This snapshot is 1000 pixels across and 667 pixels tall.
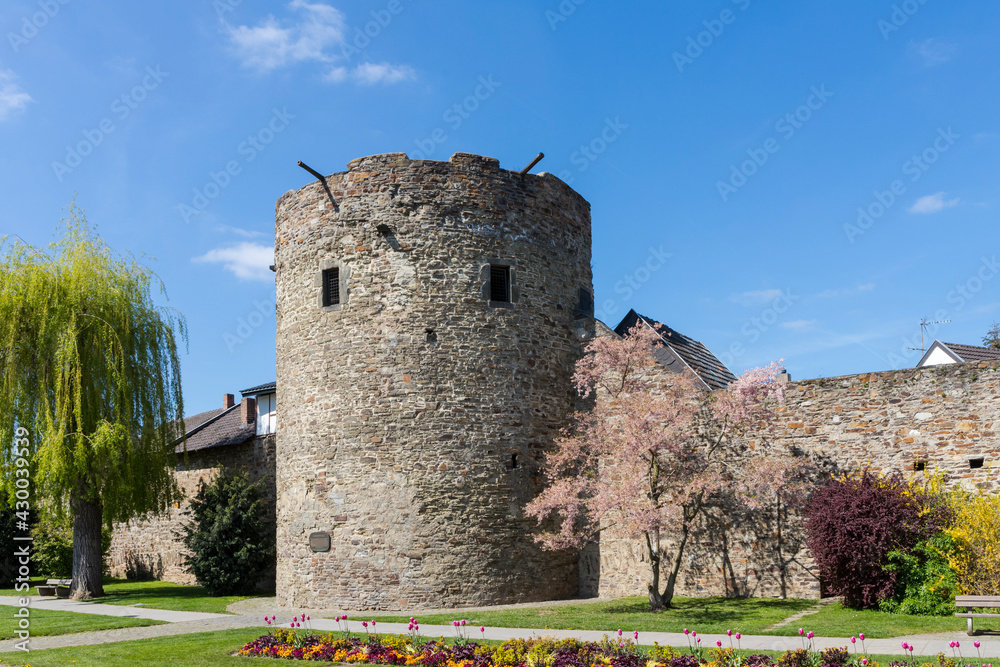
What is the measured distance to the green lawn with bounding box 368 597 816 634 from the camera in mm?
11664

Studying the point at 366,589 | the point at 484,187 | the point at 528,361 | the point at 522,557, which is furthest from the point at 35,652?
the point at 484,187

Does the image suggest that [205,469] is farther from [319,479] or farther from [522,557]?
[522,557]

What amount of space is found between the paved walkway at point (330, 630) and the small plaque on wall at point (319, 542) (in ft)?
3.70

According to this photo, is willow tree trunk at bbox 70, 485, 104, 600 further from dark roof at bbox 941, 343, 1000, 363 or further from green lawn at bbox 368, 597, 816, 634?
dark roof at bbox 941, 343, 1000, 363

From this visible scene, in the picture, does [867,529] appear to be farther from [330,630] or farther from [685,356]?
[330,630]

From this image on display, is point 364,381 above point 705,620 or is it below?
above

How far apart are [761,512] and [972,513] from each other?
338 centimetres

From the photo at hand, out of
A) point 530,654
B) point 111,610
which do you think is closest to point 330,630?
point 530,654

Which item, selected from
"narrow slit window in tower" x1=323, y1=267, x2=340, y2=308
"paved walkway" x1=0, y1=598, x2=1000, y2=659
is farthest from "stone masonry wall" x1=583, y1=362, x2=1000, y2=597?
"narrow slit window in tower" x1=323, y1=267, x2=340, y2=308

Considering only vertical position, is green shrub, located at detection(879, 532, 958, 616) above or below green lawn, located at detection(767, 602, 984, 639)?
above

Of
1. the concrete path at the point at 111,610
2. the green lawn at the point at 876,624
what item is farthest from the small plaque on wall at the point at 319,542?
the green lawn at the point at 876,624

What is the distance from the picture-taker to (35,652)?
11.1 meters

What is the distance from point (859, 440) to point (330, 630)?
910cm

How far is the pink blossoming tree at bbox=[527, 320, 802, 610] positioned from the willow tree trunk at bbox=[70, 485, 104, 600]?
11.2 m
